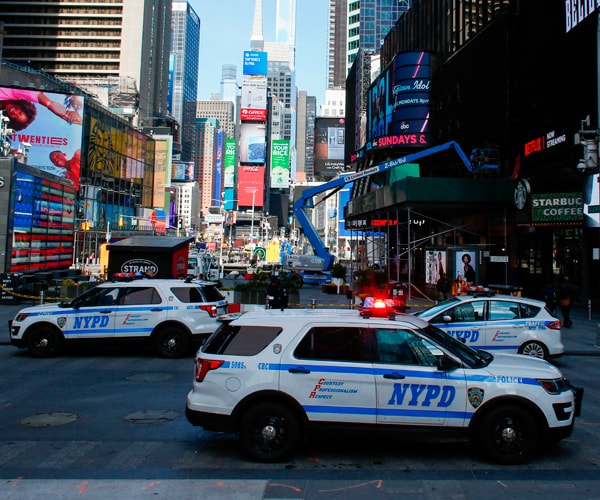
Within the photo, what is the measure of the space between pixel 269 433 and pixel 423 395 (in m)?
1.73

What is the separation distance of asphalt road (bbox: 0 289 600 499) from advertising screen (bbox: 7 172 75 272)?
19.9 metres

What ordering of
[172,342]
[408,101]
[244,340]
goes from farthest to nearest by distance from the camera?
[408,101] < [172,342] < [244,340]

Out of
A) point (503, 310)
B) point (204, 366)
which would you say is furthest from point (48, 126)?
point (204, 366)

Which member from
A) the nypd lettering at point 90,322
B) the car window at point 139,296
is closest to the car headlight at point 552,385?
the car window at point 139,296

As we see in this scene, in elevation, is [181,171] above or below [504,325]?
above

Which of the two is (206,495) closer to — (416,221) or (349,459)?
(349,459)

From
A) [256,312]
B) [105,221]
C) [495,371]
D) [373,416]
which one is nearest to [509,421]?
[495,371]

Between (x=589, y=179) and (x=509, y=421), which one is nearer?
(x=509, y=421)

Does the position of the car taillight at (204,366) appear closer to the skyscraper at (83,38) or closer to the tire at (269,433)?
the tire at (269,433)

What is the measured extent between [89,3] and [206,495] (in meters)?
117

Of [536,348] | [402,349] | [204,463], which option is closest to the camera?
[204,463]

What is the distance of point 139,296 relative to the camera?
12281 millimetres

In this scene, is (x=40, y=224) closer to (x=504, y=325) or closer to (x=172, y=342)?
(x=172, y=342)

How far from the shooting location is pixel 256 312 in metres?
6.65
